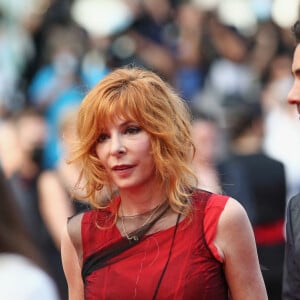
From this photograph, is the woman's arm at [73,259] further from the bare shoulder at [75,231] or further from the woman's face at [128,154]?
the woman's face at [128,154]

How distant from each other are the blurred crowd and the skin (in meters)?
3.34

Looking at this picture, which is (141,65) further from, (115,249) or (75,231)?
(115,249)

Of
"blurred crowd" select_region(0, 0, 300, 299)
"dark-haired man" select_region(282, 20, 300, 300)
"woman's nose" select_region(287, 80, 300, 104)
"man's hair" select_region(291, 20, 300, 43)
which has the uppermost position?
"man's hair" select_region(291, 20, 300, 43)

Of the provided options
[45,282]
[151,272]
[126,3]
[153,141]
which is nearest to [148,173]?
[153,141]

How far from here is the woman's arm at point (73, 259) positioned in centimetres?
475

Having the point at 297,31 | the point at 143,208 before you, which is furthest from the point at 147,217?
the point at 297,31

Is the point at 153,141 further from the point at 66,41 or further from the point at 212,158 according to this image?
the point at 66,41

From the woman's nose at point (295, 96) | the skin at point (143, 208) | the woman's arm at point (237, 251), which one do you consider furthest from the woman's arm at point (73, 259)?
the woman's nose at point (295, 96)

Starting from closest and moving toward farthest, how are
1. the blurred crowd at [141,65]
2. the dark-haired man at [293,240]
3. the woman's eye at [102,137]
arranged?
the dark-haired man at [293,240] < the woman's eye at [102,137] < the blurred crowd at [141,65]

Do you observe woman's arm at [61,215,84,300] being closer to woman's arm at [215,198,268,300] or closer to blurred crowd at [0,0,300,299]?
woman's arm at [215,198,268,300]

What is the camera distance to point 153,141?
4621mm

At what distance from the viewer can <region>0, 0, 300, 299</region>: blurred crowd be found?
827 centimetres

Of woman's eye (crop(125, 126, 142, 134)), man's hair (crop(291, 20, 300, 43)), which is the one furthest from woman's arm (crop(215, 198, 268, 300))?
man's hair (crop(291, 20, 300, 43))

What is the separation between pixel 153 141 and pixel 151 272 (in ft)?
1.76
